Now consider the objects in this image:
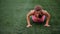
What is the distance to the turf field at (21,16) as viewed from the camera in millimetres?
2746

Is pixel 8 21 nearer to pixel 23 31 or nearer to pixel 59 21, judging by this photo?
pixel 23 31

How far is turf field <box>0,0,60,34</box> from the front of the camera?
2.75 meters

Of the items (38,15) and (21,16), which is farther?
(21,16)

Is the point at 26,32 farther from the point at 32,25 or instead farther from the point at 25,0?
the point at 25,0

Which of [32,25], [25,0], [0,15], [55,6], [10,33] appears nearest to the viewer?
[10,33]

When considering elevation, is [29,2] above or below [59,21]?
above

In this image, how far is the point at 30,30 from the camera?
2.74 m

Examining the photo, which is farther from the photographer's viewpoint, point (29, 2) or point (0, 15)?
point (29, 2)

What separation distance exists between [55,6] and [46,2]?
0.85 feet

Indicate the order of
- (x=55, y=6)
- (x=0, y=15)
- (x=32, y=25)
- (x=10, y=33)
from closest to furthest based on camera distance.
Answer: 1. (x=10, y=33)
2. (x=32, y=25)
3. (x=0, y=15)
4. (x=55, y=6)

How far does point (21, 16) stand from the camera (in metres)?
3.15

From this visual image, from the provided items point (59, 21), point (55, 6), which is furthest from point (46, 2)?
point (59, 21)

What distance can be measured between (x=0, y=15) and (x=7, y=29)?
1.54 feet

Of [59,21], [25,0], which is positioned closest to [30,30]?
[59,21]
